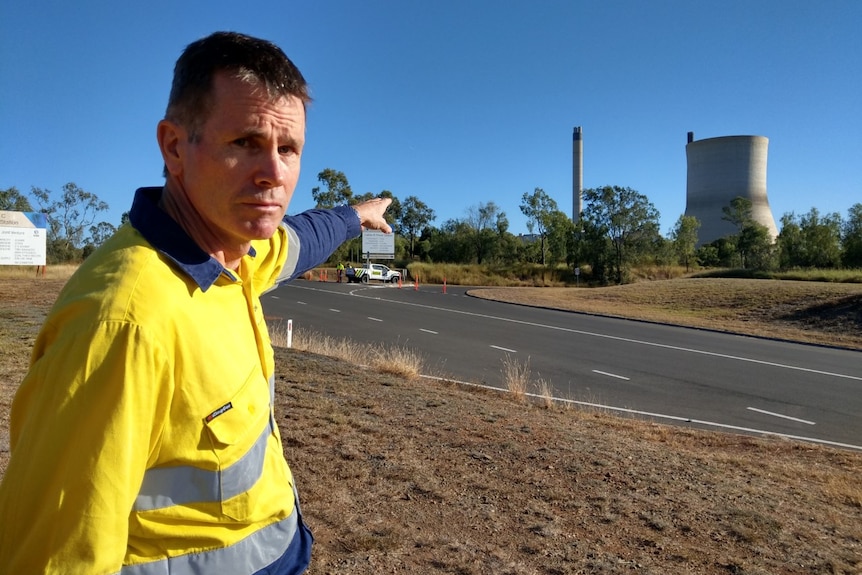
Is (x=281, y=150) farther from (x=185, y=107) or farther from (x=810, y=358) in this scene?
(x=810, y=358)

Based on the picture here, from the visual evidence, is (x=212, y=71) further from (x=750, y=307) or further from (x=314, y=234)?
(x=750, y=307)

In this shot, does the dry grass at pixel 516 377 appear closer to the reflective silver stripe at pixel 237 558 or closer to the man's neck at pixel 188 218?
the reflective silver stripe at pixel 237 558

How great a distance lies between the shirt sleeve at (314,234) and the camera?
2.19 metres

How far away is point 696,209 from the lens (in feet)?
236

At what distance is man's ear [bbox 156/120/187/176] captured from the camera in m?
1.22

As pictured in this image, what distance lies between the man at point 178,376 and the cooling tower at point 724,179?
7442 centimetres

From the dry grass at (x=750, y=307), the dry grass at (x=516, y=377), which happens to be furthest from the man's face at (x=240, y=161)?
the dry grass at (x=750, y=307)

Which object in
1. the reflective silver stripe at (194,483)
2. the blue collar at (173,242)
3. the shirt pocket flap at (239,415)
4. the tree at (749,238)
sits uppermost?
the tree at (749,238)

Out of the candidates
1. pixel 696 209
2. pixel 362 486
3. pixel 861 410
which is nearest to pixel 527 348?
pixel 861 410

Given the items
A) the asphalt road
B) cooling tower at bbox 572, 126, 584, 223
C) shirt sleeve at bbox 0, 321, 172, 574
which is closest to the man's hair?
shirt sleeve at bbox 0, 321, 172, 574

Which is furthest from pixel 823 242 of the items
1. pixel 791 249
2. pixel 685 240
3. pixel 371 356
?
pixel 371 356

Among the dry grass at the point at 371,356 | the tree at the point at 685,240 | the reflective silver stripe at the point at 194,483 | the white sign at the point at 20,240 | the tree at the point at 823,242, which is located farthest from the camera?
the tree at the point at 685,240

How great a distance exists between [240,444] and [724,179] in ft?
249

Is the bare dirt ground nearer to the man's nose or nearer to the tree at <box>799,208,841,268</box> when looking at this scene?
the man's nose
